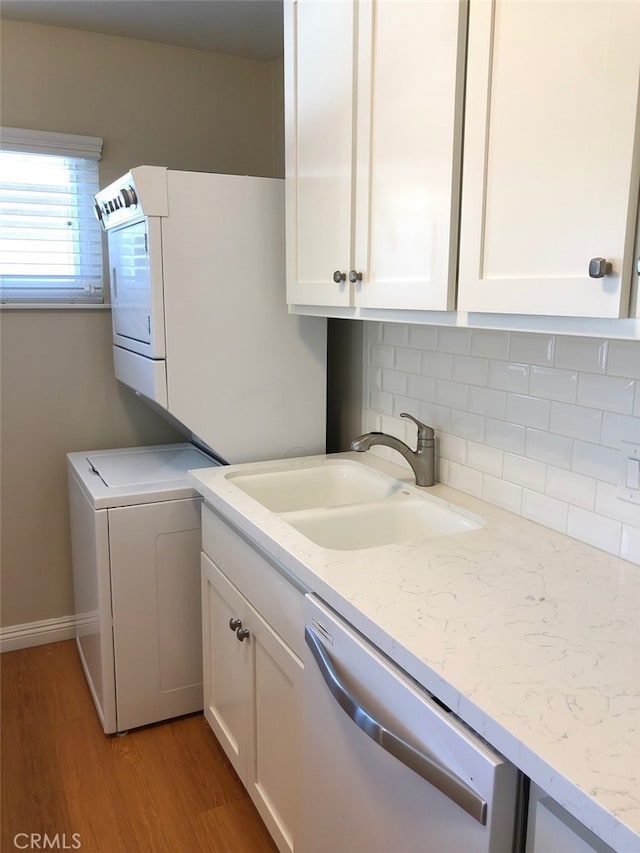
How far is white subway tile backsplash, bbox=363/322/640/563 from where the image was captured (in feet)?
4.70

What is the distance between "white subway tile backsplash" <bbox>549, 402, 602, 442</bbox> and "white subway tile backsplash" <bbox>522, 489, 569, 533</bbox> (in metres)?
0.16

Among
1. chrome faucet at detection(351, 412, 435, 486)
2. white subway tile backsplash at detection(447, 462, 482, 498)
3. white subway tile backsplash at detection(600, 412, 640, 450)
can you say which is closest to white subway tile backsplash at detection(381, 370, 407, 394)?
chrome faucet at detection(351, 412, 435, 486)

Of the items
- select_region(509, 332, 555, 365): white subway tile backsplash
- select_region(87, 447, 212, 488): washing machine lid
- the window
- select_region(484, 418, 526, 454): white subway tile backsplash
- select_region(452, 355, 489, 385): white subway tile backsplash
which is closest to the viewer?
select_region(509, 332, 555, 365): white subway tile backsplash

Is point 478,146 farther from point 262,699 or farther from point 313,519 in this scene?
point 262,699

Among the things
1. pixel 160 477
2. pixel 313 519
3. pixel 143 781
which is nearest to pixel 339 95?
pixel 313 519

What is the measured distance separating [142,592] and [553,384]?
1414 mm

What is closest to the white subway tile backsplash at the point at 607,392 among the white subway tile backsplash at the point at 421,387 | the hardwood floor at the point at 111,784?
the white subway tile backsplash at the point at 421,387

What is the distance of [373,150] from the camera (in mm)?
1627

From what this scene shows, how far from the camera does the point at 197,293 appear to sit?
2.13 m

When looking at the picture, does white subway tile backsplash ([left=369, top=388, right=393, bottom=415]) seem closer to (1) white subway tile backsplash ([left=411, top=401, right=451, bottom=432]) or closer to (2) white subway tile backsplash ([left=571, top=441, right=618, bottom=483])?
(1) white subway tile backsplash ([left=411, top=401, right=451, bottom=432])

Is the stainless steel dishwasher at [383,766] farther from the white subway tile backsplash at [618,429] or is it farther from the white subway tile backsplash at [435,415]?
the white subway tile backsplash at [435,415]

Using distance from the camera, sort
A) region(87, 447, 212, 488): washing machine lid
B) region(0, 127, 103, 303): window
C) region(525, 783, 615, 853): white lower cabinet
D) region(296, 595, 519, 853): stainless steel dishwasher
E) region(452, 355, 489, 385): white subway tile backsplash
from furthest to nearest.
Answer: region(0, 127, 103, 303): window < region(87, 447, 212, 488): washing machine lid < region(452, 355, 489, 385): white subway tile backsplash < region(296, 595, 519, 853): stainless steel dishwasher < region(525, 783, 615, 853): white lower cabinet

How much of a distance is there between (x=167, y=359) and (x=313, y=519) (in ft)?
2.34

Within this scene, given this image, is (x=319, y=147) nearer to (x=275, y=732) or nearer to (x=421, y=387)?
(x=421, y=387)
